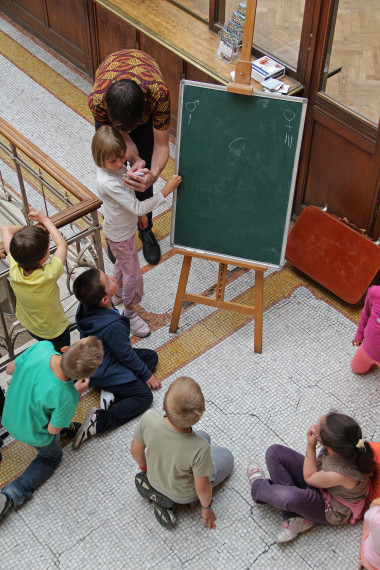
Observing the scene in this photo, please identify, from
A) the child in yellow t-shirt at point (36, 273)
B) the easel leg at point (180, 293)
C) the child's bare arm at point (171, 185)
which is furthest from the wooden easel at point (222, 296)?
the child in yellow t-shirt at point (36, 273)

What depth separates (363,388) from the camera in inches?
148

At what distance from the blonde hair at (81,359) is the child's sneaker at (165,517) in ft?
2.59

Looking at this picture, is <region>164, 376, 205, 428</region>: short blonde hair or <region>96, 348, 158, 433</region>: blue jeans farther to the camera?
<region>96, 348, 158, 433</region>: blue jeans

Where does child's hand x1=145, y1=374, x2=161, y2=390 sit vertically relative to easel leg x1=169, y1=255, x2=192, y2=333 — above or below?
below

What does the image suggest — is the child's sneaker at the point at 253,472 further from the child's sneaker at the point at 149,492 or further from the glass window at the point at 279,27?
the glass window at the point at 279,27

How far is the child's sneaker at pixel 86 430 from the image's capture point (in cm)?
345

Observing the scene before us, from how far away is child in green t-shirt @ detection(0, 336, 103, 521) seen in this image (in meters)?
2.84

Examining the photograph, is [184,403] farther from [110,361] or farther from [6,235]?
[6,235]

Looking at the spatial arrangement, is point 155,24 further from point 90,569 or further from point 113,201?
point 90,569

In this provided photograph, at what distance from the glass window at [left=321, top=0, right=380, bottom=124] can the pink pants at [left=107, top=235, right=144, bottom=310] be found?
164cm

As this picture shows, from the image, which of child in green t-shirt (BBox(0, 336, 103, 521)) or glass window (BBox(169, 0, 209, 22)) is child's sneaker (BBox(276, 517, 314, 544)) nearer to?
child in green t-shirt (BBox(0, 336, 103, 521))

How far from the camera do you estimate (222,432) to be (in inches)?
140

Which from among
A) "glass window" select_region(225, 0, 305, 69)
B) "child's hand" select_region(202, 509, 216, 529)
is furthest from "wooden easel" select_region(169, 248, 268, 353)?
"glass window" select_region(225, 0, 305, 69)

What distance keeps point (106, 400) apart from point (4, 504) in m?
0.76
